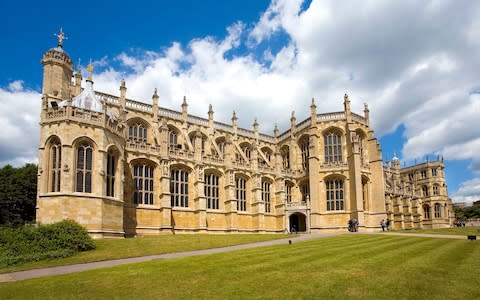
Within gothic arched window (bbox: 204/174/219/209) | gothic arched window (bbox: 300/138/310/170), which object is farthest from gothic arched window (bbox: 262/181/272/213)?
gothic arched window (bbox: 204/174/219/209)

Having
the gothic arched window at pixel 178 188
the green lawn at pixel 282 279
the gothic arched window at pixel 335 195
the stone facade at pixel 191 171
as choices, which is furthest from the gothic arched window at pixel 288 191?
the green lawn at pixel 282 279

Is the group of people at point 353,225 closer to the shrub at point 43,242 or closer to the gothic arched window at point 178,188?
the gothic arched window at point 178,188

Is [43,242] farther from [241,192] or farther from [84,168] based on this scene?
[241,192]

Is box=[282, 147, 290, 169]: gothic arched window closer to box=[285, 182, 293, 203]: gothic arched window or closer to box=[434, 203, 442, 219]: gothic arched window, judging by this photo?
box=[285, 182, 293, 203]: gothic arched window

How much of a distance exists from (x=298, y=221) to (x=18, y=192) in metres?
34.8

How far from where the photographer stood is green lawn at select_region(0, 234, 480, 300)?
37.5 ft

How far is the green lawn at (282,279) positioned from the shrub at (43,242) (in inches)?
248

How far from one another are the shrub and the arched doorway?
3063cm

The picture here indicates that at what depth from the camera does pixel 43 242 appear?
22641mm

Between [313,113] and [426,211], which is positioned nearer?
[313,113]

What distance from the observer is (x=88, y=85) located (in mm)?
35406

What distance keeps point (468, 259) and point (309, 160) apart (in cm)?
3226

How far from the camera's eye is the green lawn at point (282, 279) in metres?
11.4

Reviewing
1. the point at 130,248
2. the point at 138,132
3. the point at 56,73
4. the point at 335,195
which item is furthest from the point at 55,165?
the point at 335,195
